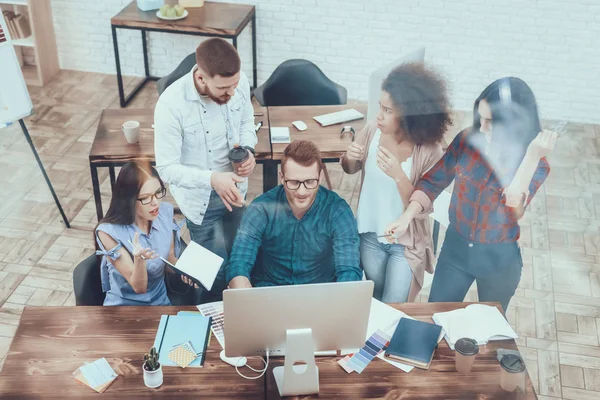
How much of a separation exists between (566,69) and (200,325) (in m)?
2.12

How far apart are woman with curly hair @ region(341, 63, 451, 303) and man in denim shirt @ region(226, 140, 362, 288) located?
140 mm

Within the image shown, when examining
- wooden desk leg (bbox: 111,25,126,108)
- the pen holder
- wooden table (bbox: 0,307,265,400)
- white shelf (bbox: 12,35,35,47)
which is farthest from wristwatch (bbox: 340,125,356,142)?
white shelf (bbox: 12,35,35,47)

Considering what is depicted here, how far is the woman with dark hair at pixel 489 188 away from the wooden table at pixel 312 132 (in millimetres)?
886

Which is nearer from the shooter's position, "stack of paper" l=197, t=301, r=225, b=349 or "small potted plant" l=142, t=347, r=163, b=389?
"small potted plant" l=142, t=347, r=163, b=389

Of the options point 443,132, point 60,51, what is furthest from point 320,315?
point 60,51

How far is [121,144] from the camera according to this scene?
3.61m

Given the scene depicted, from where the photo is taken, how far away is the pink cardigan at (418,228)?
2662 millimetres

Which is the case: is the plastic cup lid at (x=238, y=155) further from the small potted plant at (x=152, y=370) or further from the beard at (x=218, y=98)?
the small potted plant at (x=152, y=370)

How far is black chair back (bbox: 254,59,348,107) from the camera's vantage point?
401 cm

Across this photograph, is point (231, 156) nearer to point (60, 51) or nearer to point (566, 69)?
point (566, 69)

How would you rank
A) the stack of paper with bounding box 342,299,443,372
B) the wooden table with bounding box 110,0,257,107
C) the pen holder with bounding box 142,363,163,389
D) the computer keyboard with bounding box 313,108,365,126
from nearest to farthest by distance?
the pen holder with bounding box 142,363,163,389 → the stack of paper with bounding box 342,299,443,372 → the computer keyboard with bounding box 313,108,365,126 → the wooden table with bounding box 110,0,257,107

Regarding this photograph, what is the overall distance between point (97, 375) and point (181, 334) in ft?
1.02

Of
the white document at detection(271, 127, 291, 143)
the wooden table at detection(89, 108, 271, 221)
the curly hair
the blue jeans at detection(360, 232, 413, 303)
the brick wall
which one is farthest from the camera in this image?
the white document at detection(271, 127, 291, 143)

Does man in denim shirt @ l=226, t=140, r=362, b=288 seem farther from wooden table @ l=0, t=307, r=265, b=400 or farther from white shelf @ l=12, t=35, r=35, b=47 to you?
white shelf @ l=12, t=35, r=35, b=47
